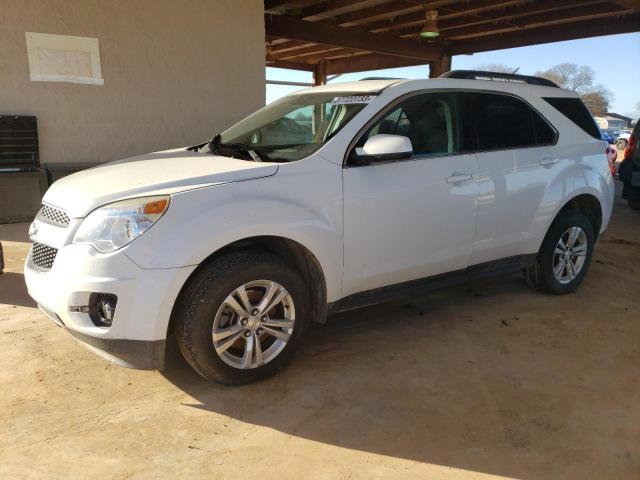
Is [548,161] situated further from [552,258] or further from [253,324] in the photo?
[253,324]

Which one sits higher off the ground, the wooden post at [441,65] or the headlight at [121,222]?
the wooden post at [441,65]

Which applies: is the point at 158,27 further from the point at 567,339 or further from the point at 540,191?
the point at 567,339

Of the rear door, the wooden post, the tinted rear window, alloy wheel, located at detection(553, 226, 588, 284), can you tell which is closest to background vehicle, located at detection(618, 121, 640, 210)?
the tinted rear window

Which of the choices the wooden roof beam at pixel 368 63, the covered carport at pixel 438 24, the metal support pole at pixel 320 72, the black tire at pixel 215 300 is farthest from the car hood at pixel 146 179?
the metal support pole at pixel 320 72

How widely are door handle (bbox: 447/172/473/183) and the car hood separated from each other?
1.29 metres

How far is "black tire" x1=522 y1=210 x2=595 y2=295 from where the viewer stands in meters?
4.50

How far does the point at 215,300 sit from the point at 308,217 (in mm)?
712

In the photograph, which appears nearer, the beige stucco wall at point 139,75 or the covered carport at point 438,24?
the beige stucco wall at point 139,75

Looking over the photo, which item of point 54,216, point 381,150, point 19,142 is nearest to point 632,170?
point 381,150

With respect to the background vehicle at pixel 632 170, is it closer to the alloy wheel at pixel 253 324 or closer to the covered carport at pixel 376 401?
the covered carport at pixel 376 401

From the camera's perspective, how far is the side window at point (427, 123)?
3.62 meters

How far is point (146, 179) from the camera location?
2988mm

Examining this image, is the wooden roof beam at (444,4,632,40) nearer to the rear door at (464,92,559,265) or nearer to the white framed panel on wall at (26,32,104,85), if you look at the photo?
the rear door at (464,92,559,265)

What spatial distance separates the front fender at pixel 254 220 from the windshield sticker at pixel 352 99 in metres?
0.61
